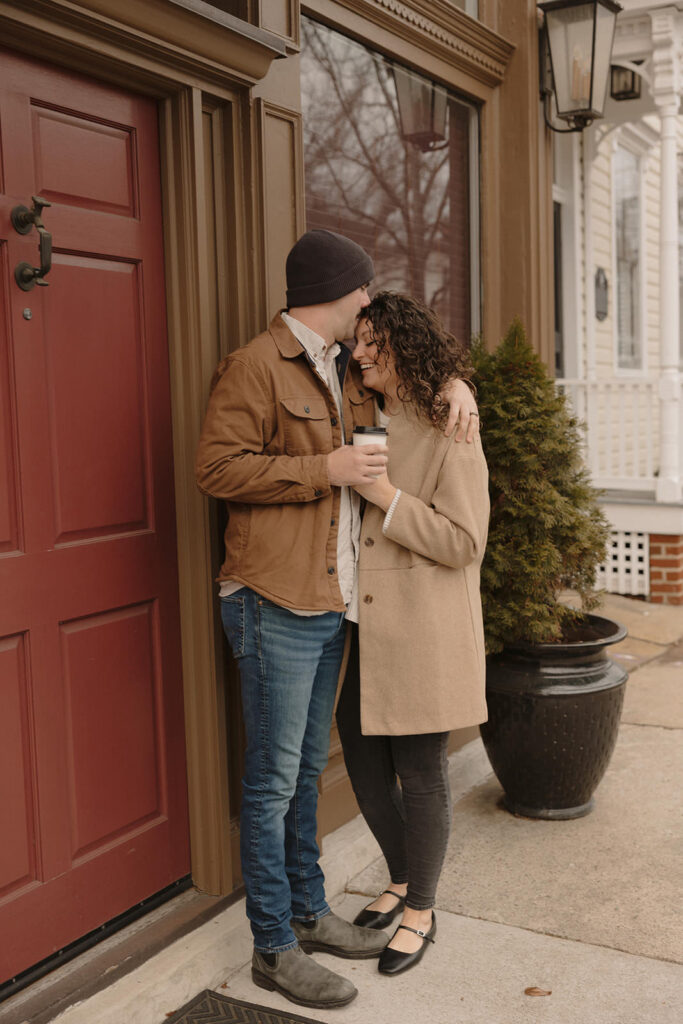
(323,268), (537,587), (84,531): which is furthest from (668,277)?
(84,531)

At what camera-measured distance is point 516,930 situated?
10.8ft

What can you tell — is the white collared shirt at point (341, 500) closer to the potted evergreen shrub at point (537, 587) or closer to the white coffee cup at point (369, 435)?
the white coffee cup at point (369, 435)

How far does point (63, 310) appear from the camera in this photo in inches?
111

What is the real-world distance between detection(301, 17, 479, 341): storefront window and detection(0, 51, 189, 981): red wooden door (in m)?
1.05

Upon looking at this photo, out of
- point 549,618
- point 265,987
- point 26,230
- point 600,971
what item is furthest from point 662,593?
point 26,230

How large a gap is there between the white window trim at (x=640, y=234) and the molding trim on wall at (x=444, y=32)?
17.7 ft

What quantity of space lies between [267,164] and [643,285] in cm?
851

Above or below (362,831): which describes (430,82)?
above

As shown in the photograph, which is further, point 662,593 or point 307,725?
point 662,593

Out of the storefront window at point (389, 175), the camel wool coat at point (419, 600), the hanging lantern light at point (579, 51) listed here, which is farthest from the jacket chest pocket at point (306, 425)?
the hanging lantern light at point (579, 51)

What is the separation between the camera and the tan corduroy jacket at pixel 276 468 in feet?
8.86

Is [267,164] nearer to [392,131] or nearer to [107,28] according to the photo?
[107,28]

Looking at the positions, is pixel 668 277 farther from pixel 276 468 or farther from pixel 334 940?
pixel 334 940

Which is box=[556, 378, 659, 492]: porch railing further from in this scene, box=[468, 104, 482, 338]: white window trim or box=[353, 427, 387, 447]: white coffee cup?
box=[353, 427, 387, 447]: white coffee cup
